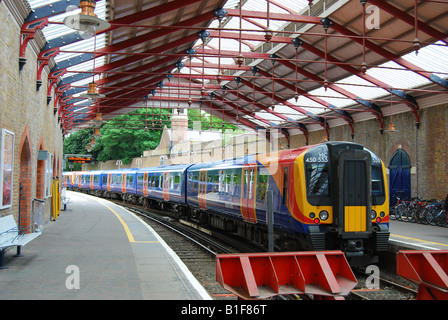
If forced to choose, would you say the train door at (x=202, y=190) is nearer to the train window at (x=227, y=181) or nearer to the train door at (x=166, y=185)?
the train window at (x=227, y=181)

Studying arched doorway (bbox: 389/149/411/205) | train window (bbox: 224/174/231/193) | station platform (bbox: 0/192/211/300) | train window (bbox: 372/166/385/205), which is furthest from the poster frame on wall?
arched doorway (bbox: 389/149/411/205)

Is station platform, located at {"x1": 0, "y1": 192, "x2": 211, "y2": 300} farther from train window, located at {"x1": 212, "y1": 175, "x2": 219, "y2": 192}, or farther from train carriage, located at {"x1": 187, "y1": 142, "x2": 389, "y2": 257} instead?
train window, located at {"x1": 212, "y1": 175, "x2": 219, "y2": 192}

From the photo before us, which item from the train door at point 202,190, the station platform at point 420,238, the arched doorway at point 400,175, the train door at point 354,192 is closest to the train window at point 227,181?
the train door at point 202,190

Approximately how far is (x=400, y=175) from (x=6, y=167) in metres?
18.3

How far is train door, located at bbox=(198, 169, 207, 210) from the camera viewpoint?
59.1 ft

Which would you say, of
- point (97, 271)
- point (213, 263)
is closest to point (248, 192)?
point (213, 263)

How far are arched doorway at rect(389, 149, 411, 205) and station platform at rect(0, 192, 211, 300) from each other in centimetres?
1351

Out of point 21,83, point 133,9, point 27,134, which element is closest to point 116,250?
point 27,134

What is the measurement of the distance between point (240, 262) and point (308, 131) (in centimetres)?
2750

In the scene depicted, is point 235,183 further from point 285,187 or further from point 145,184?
point 145,184

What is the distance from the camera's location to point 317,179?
32.1 feet

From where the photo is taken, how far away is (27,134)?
1154 cm

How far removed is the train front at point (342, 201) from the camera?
9.52 metres

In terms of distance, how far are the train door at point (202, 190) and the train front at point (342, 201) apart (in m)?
8.54
